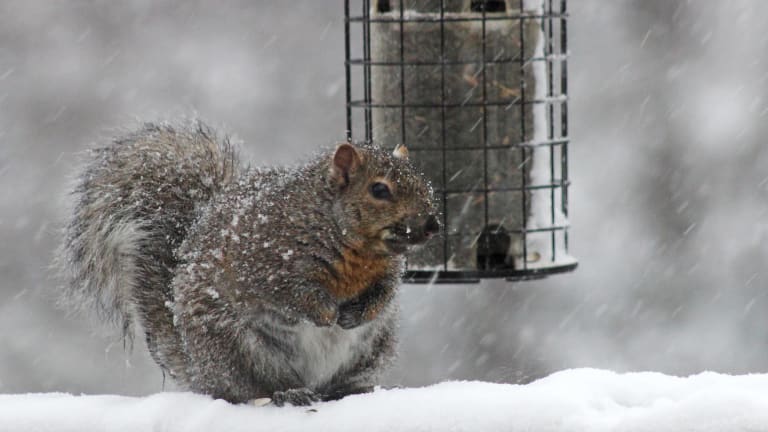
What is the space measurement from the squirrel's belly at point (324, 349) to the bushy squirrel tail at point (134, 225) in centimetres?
53

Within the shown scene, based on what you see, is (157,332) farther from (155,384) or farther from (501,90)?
(155,384)

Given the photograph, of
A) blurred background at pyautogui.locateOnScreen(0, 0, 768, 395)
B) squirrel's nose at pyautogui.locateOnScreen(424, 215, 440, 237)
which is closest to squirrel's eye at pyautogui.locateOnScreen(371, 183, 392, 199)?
squirrel's nose at pyautogui.locateOnScreen(424, 215, 440, 237)

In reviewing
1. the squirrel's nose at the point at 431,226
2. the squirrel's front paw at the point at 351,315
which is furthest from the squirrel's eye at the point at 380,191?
the squirrel's front paw at the point at 351,315

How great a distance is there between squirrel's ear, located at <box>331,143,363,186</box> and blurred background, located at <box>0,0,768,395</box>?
11.8 feet

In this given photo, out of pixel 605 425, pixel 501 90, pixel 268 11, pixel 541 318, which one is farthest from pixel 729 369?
pixel 605 425

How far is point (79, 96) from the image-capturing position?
8219 millimetres

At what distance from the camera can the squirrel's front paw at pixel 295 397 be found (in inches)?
145

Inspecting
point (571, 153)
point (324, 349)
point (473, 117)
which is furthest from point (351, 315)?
point (571, 153)

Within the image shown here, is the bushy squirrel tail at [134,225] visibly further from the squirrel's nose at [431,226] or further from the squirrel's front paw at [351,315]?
the squirrel's nose at [431,226]

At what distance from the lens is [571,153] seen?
27.3 ft

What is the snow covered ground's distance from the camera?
114 inches

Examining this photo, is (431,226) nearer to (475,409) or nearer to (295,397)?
(295,397)

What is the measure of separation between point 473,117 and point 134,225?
144 cm

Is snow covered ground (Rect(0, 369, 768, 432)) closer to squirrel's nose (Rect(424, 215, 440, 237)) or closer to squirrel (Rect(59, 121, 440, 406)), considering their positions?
squirrel (Rect(59, 121, 440, 406))
